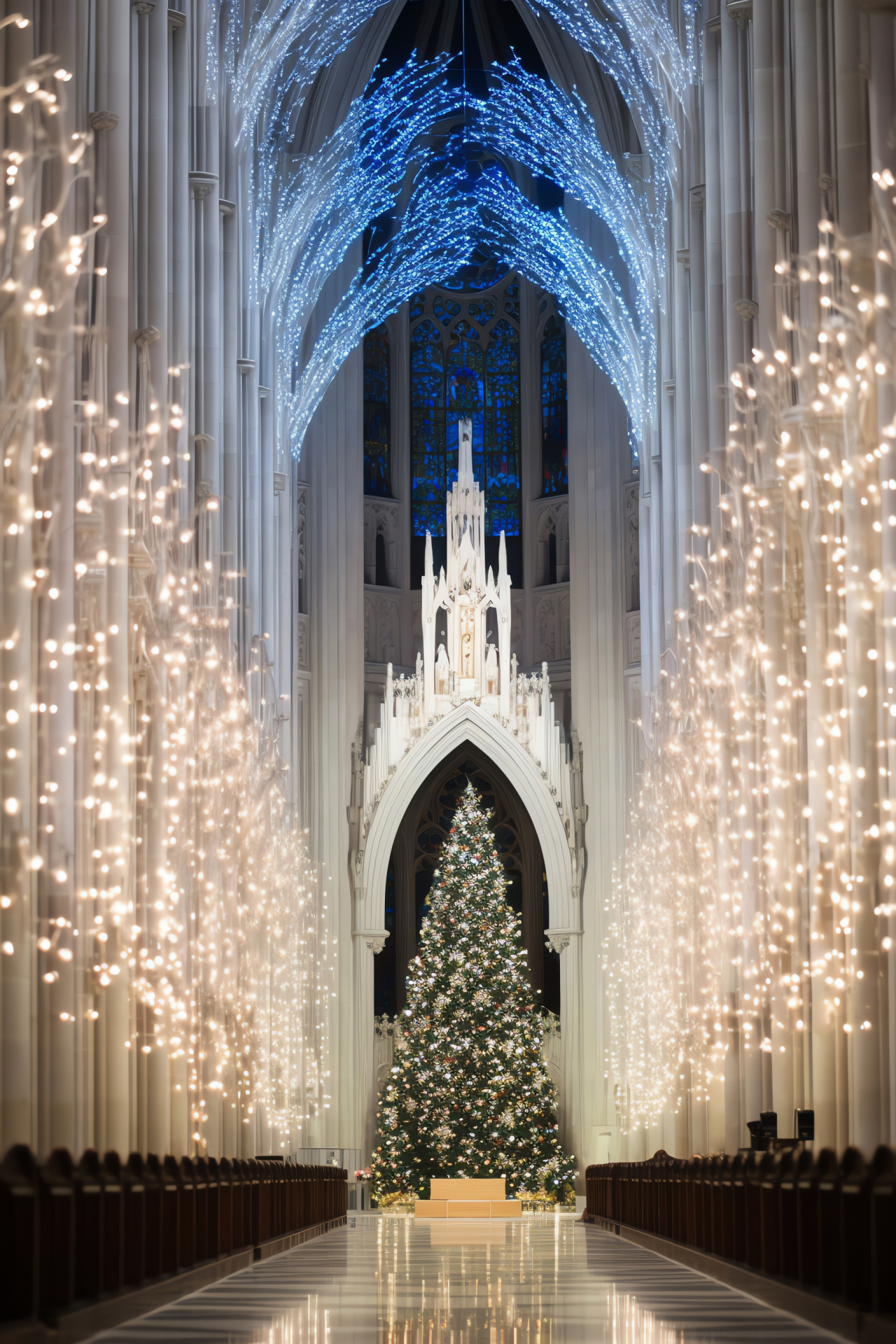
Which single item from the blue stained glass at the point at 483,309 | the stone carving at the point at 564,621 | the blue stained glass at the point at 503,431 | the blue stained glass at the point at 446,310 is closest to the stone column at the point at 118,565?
the stone carving at the point at 564,621

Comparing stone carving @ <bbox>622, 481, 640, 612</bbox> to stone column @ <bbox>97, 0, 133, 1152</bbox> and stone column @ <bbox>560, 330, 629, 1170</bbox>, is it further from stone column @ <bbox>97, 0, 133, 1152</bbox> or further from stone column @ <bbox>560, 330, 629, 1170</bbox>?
stone column @ <bbox>97, 0, 133, 1152</bbox>

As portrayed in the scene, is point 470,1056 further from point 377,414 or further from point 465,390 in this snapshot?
point 465,390

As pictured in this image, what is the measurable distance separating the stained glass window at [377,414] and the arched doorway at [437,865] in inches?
200

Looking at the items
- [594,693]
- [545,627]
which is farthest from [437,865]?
[545,627]

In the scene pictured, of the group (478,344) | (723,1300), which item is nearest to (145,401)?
(723,1300)

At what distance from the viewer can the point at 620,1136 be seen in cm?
2689

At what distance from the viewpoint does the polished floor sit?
6.52 meters

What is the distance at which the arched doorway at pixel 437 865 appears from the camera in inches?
1215

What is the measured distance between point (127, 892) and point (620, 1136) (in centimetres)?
1503

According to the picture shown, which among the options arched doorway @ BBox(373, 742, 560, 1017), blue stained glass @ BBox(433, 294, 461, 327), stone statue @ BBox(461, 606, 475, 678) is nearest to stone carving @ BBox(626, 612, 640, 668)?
stone statue @ BBox(461, 606, 475, 678)

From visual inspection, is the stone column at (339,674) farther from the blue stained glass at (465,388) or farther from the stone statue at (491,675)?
the blue stained glass at (465,388)

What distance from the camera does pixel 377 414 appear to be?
32188 millimetres

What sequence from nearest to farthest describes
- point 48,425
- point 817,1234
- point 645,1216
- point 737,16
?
point 817,1234, point 48,425, point 645,1216, point 737,16

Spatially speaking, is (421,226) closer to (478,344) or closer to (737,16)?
(478,344)
